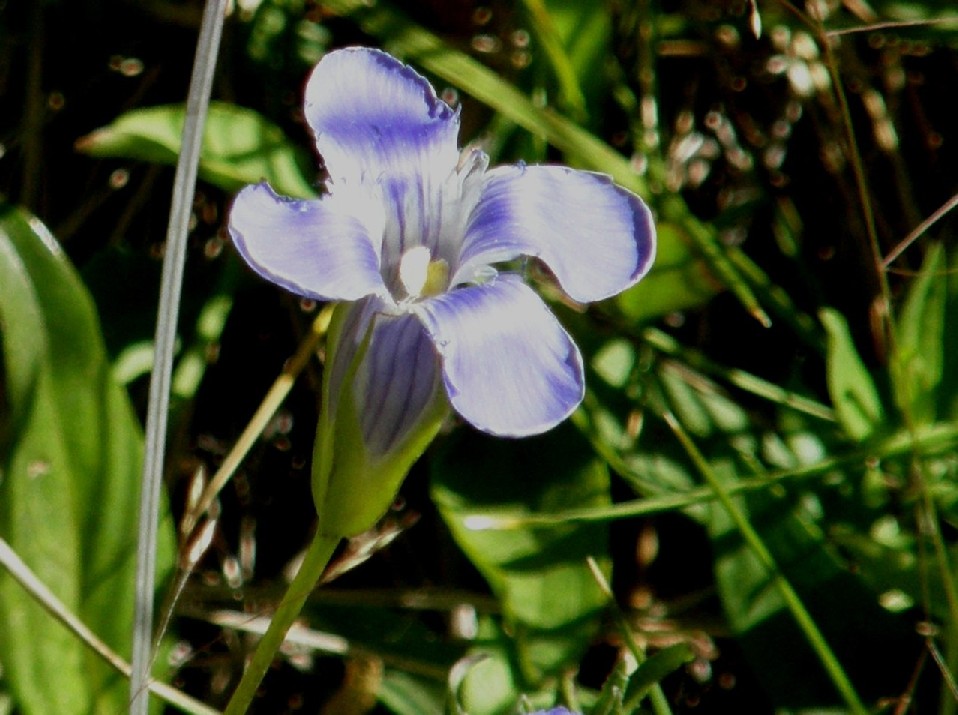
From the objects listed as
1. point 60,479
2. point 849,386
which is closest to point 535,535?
point 849,386

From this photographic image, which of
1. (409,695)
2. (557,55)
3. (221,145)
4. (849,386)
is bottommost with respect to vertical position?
(409,695)

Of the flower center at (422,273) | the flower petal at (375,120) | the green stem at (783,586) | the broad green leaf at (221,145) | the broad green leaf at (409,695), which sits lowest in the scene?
the broad green leaf at (409,695)

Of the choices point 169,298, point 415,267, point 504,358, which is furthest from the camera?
point 415,267

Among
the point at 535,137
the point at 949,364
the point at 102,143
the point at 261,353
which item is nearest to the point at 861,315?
the point at 949,364

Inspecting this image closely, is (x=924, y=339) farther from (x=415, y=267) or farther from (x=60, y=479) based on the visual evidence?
(x=60, y=479)

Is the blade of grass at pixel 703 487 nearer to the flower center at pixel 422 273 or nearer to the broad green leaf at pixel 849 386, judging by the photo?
the broad green leaf at pixel 849 386

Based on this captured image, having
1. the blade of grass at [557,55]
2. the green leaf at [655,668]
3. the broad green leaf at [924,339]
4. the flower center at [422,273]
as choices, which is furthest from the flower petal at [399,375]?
the broad green leaf at [924,339]
